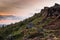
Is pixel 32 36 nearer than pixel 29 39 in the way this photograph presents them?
No

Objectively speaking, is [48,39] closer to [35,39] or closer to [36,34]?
[35,39]

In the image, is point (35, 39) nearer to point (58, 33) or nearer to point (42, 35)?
point (42, 35)

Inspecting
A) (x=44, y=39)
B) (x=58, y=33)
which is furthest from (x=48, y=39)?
(x=58, y=33)

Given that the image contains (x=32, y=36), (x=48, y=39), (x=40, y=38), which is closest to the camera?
(x=48, y=39)

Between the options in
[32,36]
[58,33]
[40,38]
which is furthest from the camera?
[58,33]

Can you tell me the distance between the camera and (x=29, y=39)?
160 metres

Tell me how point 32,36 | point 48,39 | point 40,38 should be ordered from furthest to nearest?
point 32,36, point 40,38, point 48,39

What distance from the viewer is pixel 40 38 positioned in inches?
6176

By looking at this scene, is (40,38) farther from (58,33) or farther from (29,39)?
(58,33)

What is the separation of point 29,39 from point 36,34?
14244 millimetres

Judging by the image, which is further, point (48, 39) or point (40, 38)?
point (40, 38)

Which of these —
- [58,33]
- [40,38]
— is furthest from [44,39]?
[58,33]

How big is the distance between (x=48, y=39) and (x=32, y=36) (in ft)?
86.2

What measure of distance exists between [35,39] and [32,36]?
13946 mm
